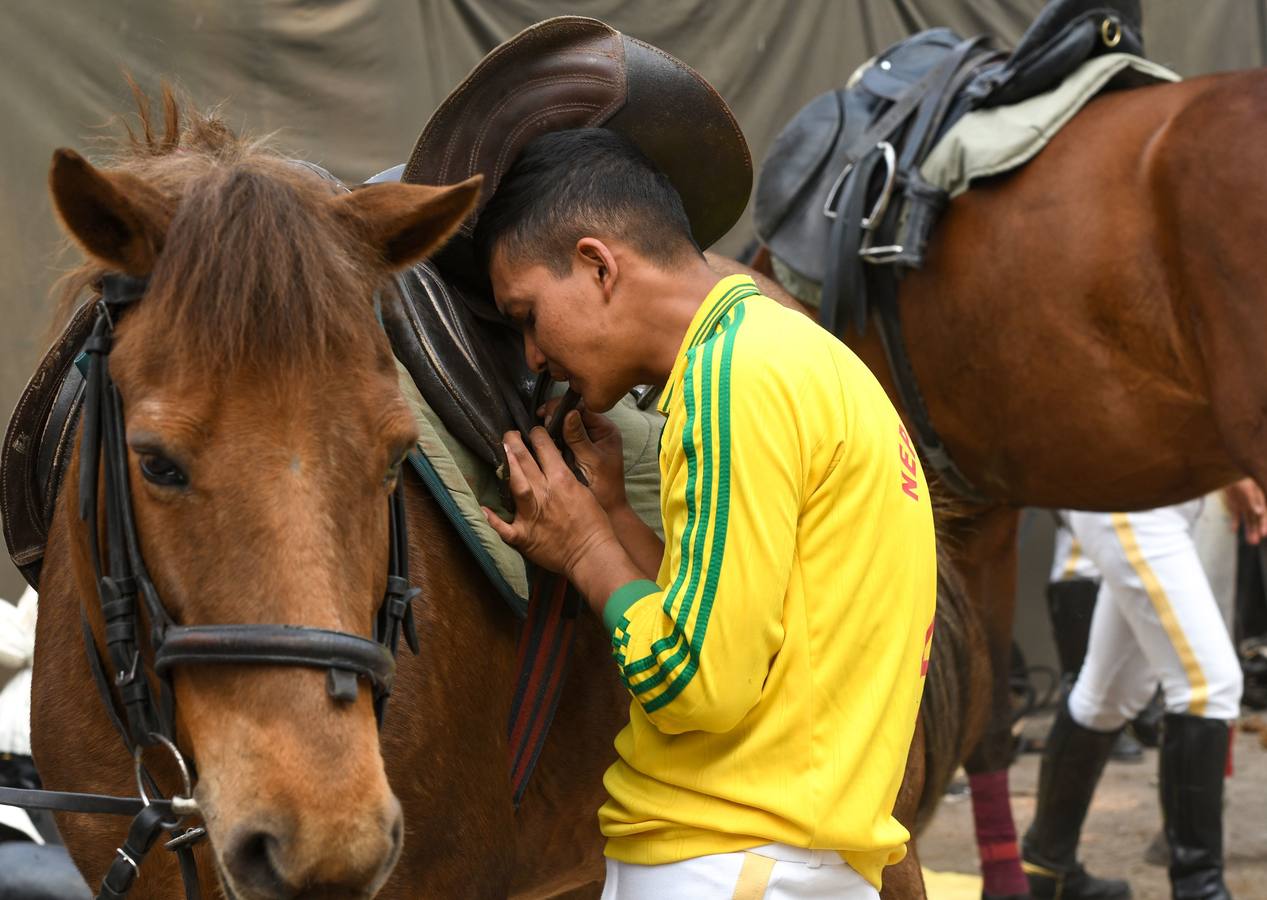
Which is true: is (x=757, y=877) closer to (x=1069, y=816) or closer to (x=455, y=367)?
(x=455, y=367)

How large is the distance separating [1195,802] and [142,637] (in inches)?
130

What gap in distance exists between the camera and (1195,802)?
13.7 feet

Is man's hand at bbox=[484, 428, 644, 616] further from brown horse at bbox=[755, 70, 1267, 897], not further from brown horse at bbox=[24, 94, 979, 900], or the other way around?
brown horse at bbox=[755, 70, 1267, 897]

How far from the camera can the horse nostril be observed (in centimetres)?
148

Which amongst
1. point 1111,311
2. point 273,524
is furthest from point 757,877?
point 1111,311

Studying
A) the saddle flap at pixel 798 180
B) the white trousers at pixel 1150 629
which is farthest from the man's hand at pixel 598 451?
the white trousers at pixel 1150 629

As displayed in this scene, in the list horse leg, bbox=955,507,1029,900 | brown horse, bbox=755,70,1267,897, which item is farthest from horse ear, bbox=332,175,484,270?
horse leg, bbox=955,507,1029,900

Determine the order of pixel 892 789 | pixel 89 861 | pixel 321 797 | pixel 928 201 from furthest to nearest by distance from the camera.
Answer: pixel 928 201, pixel 89 861, pixel 892 789, pixel 321 797

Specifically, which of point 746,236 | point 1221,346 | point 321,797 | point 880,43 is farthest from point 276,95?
point 321,797

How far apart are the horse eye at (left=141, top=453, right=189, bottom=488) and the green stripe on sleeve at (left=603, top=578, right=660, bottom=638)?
21.5 inches

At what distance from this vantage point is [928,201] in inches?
151

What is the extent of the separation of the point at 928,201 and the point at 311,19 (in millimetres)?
2458

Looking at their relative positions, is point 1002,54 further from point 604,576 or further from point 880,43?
point 604,576

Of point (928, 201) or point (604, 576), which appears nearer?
point (604, 576)
